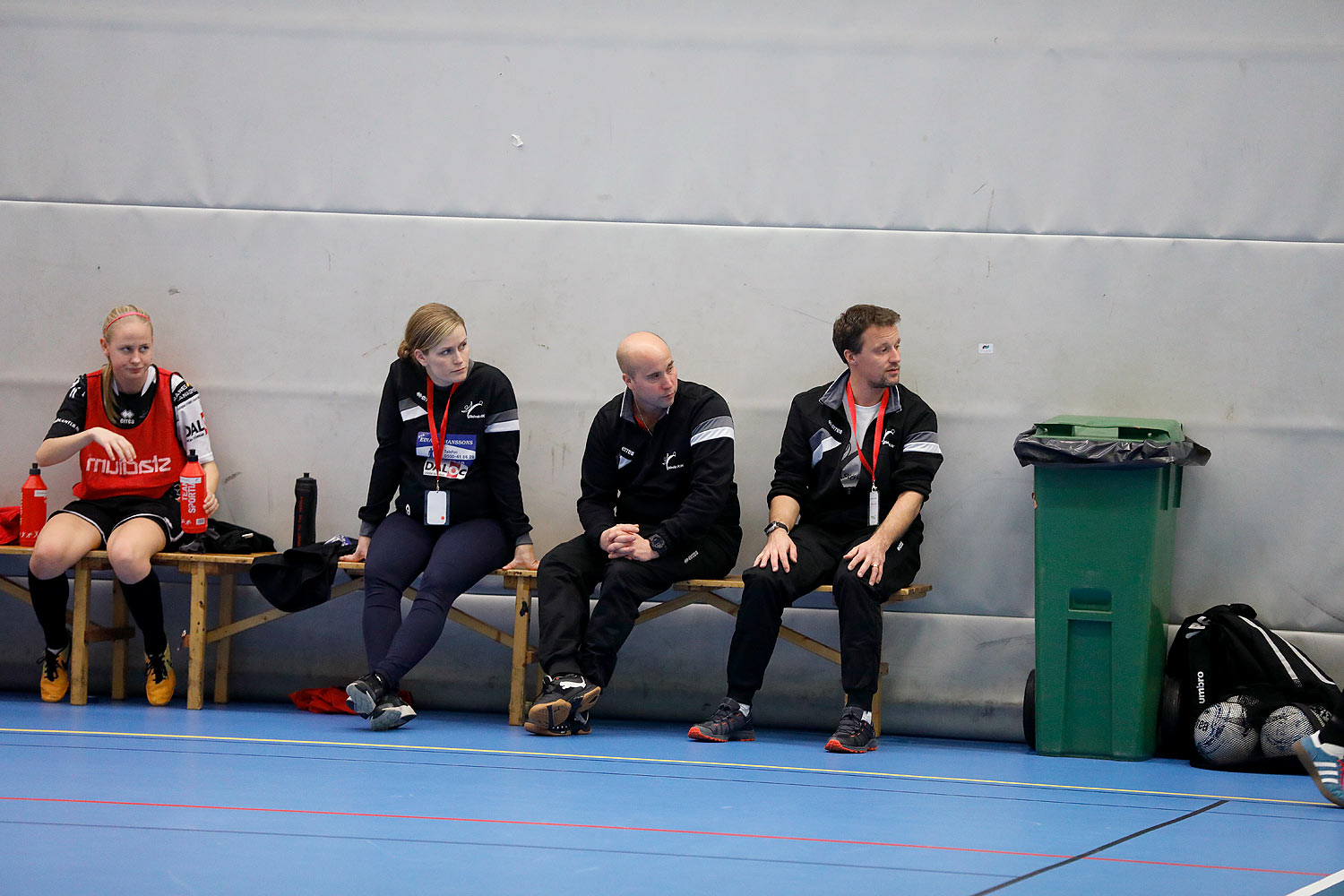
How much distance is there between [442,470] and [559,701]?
1015 millimetres

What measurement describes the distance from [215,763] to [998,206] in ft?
10.8

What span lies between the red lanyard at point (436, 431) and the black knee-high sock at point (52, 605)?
1432mm

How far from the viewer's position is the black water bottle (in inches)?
191

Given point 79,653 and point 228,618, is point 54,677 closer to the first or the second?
point 79,653

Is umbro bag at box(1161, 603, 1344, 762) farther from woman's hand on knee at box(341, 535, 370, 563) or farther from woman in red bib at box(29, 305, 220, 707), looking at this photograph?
woman in red bib at box(29, 305, 220, 707)

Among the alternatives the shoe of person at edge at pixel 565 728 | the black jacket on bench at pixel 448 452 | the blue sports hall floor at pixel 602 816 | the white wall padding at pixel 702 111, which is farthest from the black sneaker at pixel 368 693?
the white wall padding at pixel 702 111

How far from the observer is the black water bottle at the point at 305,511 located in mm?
4863

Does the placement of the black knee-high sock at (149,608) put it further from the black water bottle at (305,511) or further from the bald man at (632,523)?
the bald man at (632,523)

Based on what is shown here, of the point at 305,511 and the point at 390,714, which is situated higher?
the point at 305,511

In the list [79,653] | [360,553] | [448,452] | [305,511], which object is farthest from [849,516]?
[79,653]

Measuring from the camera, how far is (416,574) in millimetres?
4500

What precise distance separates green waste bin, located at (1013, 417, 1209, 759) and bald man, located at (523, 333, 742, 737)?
1.08 m

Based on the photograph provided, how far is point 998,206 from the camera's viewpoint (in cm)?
473

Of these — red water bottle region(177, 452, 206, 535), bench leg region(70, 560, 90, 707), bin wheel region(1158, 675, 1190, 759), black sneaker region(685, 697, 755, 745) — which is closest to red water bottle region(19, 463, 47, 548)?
bench leg region(70, 560, 90, 707)
